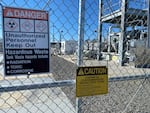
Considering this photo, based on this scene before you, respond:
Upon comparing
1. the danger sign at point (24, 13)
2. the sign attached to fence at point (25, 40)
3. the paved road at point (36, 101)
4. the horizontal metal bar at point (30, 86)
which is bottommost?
the paved road at point (36, 101)

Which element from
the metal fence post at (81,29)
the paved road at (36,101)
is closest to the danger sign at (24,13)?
the metal fence post at (81,29)

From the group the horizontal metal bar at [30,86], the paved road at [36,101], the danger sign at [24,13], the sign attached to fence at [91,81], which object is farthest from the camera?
the paved road at [36,101]

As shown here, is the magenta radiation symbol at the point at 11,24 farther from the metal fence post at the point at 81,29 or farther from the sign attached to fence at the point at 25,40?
the metal fence post at the point at 81,29

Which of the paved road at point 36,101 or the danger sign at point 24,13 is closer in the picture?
the danger sign at point 24,13

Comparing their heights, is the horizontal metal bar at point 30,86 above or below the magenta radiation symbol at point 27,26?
below

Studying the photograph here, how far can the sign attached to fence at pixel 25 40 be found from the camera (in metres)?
1.49

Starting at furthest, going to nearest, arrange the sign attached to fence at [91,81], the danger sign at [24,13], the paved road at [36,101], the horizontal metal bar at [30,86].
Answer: the paved road at [36,101]
the sign attached to fence at [91,81]
the horizontal metal bar at [30,86]
the danger sign at [24,13]

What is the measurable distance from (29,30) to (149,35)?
1589mm

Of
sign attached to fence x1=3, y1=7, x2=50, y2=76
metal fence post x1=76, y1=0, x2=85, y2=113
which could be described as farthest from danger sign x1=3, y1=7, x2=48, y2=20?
metal fence post x1=76, y1=0, x2=85, y2=113

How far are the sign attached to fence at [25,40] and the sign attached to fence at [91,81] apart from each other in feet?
1.22

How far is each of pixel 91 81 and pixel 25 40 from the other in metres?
0.77

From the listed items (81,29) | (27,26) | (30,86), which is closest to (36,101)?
(30,86)

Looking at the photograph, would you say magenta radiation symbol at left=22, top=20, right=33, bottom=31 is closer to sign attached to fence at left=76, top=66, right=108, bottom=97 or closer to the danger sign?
the danger sign

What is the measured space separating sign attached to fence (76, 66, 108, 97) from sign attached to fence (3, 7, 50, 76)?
37 cm
